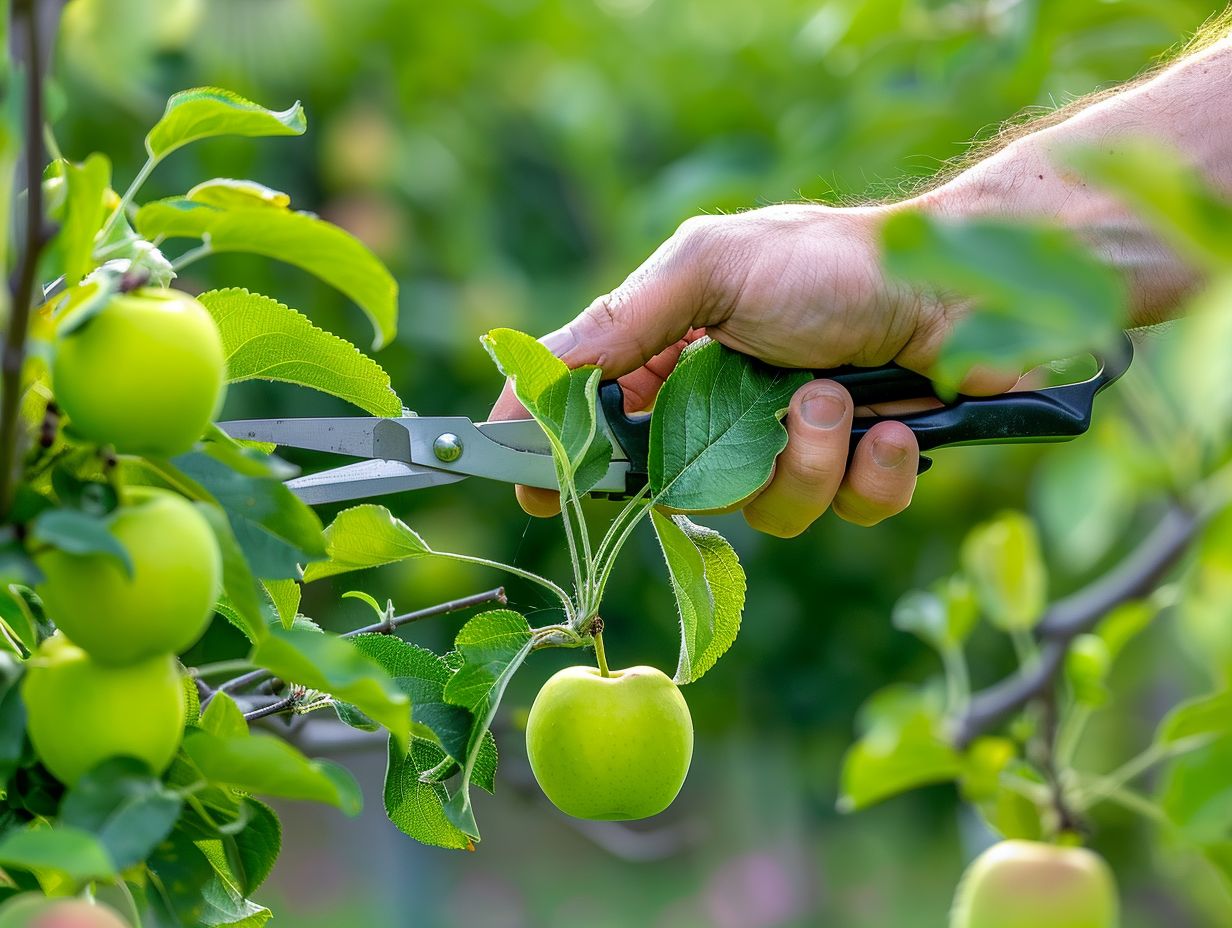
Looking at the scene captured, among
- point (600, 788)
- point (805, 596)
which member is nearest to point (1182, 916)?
point (805, 596)

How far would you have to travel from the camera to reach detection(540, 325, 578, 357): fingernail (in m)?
0.93

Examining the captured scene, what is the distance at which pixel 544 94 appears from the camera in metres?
3.15

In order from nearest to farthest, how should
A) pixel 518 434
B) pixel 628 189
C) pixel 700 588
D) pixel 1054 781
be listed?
1. pixel 700 588
2. pixel 518 434
3. pixel 1054 781
4. pixel 628 189

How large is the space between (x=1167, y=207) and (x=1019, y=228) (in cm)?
5

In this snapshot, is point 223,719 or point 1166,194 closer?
point 1166,194

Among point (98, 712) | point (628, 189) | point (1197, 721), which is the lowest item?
point (628, 189)

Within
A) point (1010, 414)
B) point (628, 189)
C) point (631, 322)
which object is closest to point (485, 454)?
point (631, 322)

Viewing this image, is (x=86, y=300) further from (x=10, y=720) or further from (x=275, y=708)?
(x=275, y=708)

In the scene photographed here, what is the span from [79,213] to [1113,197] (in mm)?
840

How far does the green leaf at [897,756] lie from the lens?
47.2 inches

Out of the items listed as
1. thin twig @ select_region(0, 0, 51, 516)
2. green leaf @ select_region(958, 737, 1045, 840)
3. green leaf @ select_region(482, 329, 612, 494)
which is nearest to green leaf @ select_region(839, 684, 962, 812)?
green leaf @ select_region(958, 737, 1045, 840)

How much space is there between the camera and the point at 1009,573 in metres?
1.35

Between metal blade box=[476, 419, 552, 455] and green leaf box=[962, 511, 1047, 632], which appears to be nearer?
metal blade box=[476, 419, 552, 455]

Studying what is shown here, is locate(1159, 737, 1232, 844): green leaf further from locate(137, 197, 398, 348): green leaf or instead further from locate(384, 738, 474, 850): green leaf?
locate(137, 197, 398, 348): green leaf
